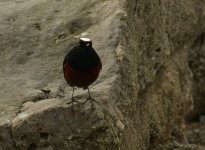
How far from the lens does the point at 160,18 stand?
834 centimetres

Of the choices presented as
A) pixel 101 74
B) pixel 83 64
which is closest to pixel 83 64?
pixel 83 64

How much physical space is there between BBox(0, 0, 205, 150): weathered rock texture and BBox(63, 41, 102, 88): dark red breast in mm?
254

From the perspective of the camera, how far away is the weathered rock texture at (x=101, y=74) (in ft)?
19.2

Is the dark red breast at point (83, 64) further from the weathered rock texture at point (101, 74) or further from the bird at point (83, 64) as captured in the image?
the weathered rock texture at point (101, 74)

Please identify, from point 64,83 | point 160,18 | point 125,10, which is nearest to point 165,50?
point 160,18

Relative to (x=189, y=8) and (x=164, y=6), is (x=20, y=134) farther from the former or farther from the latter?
(x=189, y=8)

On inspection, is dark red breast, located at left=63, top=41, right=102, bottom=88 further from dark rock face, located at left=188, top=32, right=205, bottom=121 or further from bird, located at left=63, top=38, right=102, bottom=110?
dark rock face, located at left=188, top=32, right=205, bottom=121

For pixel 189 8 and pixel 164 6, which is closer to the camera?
pixel 164 6

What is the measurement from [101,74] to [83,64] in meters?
0.98

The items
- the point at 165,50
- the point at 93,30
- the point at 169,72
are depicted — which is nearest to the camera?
the point at 93,30

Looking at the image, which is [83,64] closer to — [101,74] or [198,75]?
[101,74]

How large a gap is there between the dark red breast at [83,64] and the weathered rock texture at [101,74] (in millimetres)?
254

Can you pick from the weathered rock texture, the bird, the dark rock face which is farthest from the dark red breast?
the dark rock face

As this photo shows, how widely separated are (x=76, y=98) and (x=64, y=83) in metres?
0.71
